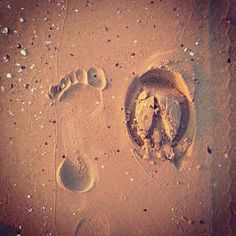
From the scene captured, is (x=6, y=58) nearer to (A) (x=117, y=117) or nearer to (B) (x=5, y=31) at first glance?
(B) (x=5, y=31)

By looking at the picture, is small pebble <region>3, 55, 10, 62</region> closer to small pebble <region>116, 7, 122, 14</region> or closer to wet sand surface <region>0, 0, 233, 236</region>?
wet sand surface <region>0, 0, 233, 236</region>

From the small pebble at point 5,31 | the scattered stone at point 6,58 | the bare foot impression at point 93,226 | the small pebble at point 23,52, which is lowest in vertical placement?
the bare foot impression at point 93,226

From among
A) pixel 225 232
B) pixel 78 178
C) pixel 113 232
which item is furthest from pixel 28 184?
pixel 225 232

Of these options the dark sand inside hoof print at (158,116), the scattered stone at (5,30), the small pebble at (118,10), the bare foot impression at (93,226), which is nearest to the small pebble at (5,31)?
the scattered stone at (5,30)

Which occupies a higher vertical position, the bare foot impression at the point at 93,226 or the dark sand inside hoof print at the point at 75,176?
the dark sand inside hoof print at the point at 75,176

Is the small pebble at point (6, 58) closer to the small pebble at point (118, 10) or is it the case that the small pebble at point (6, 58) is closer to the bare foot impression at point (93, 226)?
the small pebble at point (118, 10)

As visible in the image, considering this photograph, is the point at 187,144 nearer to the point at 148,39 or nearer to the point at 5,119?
the point at 148,39

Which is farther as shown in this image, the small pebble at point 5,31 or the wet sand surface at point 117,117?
the small pebble at point 5,31
